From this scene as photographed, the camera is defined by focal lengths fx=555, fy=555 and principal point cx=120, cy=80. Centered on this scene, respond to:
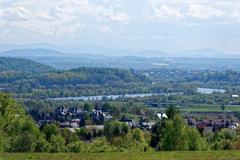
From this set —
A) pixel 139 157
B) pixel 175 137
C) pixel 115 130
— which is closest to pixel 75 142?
pixel 175 137

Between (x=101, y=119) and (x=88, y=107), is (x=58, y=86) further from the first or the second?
(x=101, y=119)

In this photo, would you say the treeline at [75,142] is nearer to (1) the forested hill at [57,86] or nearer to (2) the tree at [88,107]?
(2) the tree at [88,107]

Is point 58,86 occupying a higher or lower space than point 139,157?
lower

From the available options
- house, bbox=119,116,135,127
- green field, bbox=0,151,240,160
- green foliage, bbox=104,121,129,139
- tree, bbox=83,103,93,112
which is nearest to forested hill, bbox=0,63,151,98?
tree, bbox=83,103,93,112

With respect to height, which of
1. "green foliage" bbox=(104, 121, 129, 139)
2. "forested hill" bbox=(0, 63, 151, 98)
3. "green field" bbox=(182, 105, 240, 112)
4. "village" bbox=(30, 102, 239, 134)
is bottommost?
"forested hill" bbox=(0, 63, 151, 98)

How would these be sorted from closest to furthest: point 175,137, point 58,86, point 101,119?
point 175,137, point 101,119, point 58,86

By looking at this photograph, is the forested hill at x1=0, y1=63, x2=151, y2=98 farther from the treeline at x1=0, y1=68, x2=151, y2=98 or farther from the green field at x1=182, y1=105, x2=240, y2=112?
the green field at x1=182, y1=105, x2=240, y2=112

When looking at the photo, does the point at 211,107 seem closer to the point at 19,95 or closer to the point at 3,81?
the point at 19,95

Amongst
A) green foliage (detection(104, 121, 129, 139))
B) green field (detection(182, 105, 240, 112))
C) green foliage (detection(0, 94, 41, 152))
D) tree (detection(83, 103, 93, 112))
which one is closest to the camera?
green foliage (detection(0, 94, 41, 152))

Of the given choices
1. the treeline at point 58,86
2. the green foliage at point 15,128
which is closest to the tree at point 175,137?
the green foliage at point 15,128

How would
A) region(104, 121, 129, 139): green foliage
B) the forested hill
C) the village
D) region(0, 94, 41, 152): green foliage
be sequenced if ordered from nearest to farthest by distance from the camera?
region(0, 94, 41, 152): green foliage < region(104, 121, 129, 139): green foliage < the village < the forested hill

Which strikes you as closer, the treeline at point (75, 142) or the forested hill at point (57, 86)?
the treeline at point (75, 142)

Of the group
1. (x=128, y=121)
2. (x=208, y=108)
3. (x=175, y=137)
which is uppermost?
(x=175, y=137)
